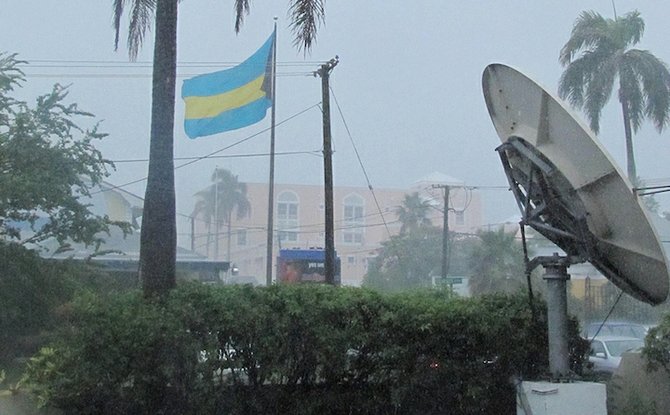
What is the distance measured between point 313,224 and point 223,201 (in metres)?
6.85

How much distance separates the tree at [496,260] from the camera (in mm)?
36438

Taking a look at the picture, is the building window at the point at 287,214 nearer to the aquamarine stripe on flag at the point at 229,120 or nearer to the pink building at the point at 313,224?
the pink building at the point at 313,224

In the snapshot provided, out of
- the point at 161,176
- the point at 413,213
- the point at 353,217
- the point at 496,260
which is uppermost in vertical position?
the point at 413,213

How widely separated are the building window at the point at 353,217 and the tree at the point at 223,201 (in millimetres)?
4604

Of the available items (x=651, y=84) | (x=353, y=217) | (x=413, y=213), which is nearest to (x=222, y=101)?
(x=353, y=217)

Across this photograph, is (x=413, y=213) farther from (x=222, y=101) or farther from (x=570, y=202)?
(x=570, y=202)

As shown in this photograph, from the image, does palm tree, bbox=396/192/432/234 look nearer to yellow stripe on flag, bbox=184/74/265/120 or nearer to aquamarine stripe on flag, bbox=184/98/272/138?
aquamarine stripe on flag, bbox=184/98/272/138

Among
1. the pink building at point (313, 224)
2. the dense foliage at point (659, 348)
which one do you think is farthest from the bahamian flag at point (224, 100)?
the dense foliage at point (659, 348)

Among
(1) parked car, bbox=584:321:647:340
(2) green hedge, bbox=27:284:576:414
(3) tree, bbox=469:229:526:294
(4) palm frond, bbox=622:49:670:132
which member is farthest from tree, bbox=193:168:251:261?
(2) green hedge, bbox=27:284:576:414

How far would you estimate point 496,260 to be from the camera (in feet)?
123

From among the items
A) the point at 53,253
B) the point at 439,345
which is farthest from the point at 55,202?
the point at 439,345

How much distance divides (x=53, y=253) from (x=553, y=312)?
1198 centimetres

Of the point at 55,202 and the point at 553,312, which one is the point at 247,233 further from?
the point at 553,312

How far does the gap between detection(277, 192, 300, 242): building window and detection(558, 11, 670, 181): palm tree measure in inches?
444
